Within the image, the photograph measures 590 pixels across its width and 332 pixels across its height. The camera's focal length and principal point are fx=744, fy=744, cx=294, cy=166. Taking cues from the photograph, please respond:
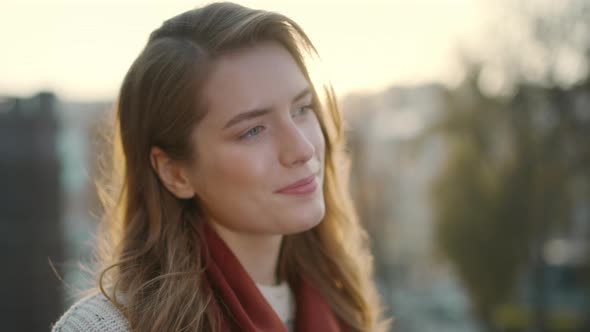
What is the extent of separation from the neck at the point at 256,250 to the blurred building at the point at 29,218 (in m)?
10.9

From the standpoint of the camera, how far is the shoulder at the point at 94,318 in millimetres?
2041

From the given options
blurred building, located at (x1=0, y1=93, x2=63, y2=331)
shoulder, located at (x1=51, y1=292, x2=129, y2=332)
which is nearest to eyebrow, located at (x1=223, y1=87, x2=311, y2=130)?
shoulder, located at (x1=51, y1=292, x2=129, y2=332)

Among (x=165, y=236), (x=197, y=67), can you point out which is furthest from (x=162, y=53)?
(x=165, y=236)

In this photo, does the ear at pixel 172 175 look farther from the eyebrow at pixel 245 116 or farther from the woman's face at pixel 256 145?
Result: the eyebrow at pixel 245 116

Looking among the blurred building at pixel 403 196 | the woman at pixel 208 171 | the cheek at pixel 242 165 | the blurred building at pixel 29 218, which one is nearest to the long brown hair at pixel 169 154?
the woman at pixel 208 171

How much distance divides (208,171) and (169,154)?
0.45ft

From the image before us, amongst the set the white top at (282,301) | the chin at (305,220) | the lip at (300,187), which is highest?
the lip at (300,187)

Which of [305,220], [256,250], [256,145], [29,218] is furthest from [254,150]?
[29,218]

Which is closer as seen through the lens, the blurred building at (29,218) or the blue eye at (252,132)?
the blue eye at (252,132)

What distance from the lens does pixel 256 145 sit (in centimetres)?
213

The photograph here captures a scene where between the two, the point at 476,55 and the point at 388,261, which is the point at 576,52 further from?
the point at 388,261

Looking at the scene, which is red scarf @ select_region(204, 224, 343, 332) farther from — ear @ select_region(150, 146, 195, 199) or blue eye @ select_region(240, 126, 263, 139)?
blue eye @ select_region(240, 126, 263, 139)

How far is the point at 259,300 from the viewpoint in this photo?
7.25 ft

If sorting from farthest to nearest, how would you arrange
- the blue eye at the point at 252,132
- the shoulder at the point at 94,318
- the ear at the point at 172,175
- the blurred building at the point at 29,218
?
the blurred building at the point at 29,218 < the ear at the point at 172,175 < the blue eye at the point at 252,132 < the shoulder at the point at 94,318
